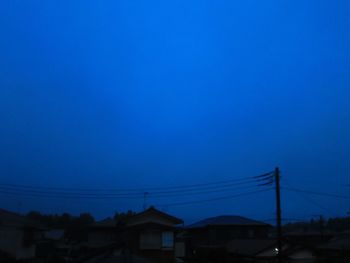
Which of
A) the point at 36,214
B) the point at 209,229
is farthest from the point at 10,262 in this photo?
the point at 36,214

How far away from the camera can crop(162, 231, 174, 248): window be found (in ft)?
158

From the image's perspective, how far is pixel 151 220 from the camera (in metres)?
49.1

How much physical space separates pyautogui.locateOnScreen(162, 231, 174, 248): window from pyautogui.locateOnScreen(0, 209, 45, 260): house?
12365 mm

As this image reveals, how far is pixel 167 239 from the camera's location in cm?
4819

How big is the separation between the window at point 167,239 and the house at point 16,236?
1237cm

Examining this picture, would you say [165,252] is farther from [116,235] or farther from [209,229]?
[209,229]

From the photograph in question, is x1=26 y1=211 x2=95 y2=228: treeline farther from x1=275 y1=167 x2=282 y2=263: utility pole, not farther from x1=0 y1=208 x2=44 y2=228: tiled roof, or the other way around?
x1=275 y1=167 x2=282 y2=263: utility pole

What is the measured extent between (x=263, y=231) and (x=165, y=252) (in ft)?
77.0

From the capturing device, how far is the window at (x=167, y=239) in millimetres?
48078

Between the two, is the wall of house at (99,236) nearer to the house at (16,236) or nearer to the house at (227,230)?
the house at (16,236)

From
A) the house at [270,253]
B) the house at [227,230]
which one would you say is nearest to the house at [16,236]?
the house at [270,253]

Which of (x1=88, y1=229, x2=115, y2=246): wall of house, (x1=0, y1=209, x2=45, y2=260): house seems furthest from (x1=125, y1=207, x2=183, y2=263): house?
(x1=0, y1=209, x2=45, y2=260): house

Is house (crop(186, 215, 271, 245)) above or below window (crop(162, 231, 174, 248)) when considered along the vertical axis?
above

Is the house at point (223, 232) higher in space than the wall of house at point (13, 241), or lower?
higher
